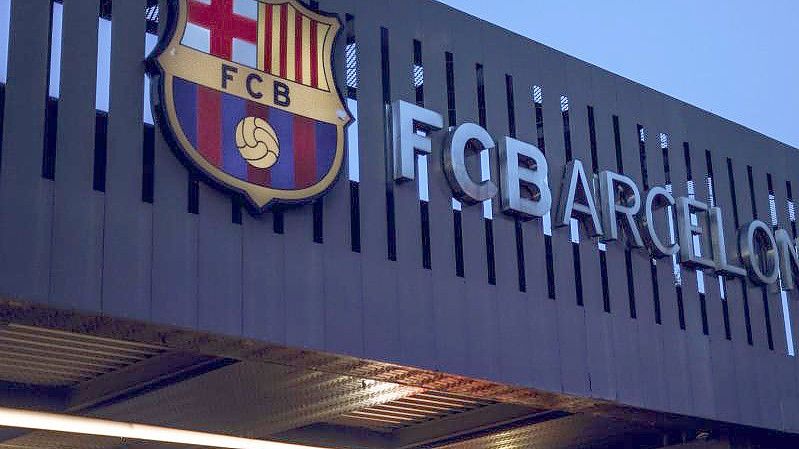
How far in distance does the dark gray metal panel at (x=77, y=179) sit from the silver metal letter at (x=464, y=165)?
5.37 m

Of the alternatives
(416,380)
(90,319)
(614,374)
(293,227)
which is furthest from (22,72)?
(614,374)

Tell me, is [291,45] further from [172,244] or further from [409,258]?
[172,244]

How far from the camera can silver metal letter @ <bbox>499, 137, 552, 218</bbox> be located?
18.9 metres

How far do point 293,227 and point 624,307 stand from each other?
640cm

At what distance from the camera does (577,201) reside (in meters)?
20.1

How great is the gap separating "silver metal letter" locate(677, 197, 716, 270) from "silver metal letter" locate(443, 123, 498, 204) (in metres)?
4.31

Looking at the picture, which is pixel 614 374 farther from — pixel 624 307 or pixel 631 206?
pixel 631 206

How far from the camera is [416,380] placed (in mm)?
17828

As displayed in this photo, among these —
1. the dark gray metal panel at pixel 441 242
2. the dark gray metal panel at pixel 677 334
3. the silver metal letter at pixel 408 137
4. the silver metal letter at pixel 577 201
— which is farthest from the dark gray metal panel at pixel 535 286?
the dark gray metal panel at pixel 677 334

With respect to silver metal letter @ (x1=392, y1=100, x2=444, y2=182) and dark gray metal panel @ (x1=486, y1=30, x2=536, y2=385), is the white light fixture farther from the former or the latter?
silver metal letter @ (x1=392, y1=100, x2=444, y2=182)

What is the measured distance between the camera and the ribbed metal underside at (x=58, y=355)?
52.8ft

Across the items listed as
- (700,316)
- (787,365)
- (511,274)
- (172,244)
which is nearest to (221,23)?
(172,244)

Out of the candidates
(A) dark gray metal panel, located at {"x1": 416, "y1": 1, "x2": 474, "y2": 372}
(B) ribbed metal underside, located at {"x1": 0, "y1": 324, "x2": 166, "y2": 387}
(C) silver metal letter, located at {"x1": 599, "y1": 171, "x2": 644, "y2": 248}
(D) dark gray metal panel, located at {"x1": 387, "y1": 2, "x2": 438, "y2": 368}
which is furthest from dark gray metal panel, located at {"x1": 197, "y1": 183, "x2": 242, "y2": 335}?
(C) silver metal letter, located at {"x1": 599, "y1": 171, "x2": 644, "y2": 248}

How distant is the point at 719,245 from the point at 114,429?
402 inches
